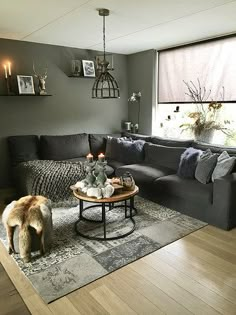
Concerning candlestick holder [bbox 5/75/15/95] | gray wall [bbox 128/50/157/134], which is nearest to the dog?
candlestick holder [bbox 5/75/15/95]

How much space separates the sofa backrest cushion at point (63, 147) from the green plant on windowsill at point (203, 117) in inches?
71.6

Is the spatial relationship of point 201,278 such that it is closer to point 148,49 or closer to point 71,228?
point 71,228

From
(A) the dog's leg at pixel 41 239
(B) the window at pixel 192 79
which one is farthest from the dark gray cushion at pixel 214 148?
(A) the dog's leg at pixel 41 239

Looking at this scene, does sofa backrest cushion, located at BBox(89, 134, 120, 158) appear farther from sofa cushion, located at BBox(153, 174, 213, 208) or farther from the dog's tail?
the dog's tail

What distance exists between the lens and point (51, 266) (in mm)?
2318

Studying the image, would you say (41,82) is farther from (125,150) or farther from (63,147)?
(125,150)

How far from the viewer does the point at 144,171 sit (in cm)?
391

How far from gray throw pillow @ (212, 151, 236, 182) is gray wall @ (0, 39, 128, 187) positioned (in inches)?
109

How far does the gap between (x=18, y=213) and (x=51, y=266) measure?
563mm

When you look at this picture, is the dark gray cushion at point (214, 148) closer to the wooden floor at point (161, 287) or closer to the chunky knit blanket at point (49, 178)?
the wooden floor at point (161, 287)

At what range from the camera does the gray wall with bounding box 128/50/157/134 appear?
5061 millimetres

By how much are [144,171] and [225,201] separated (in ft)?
4.32

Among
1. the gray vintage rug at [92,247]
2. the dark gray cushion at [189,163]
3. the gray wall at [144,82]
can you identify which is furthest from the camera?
the gray wall at [144,82]

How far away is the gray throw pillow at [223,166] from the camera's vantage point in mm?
3117
